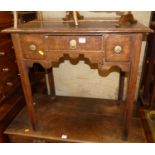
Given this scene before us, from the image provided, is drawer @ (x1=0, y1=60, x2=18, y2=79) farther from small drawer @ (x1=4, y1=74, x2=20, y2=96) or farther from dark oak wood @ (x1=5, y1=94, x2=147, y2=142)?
dark oak wood @ (x1=5, y1=94, x2=147, y2=142)

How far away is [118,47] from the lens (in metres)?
0.97

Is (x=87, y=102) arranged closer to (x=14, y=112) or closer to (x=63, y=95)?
(x=63, y=95)

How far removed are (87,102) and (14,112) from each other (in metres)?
0.67

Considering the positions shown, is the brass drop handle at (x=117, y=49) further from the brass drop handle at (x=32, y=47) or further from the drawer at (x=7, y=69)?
the drawer at (x=7, y=69)

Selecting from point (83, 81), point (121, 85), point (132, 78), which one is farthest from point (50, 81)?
point (132, 78)

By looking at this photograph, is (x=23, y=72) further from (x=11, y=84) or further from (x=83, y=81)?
(x=83, y=81)

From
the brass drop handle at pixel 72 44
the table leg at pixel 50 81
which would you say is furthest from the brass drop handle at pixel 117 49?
the table leg at pixel 50 81

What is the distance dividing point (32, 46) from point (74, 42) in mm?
264

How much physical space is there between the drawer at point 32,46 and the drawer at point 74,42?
0.05 meters

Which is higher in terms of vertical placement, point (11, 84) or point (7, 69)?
point (7, 69)

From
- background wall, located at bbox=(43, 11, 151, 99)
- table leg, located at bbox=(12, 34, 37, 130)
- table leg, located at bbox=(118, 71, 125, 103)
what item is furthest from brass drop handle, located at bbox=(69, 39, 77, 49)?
table leg, located at bbox=(118, 71, 125, 103)

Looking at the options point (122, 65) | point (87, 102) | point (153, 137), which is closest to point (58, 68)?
point (87, 102)

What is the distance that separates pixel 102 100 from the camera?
167 cm

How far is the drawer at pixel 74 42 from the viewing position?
98 centimetres
